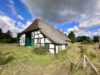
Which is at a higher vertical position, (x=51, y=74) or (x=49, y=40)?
(x=49, y=40)

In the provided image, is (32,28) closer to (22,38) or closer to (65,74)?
(22,38)

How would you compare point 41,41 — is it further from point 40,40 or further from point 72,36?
point 72,36

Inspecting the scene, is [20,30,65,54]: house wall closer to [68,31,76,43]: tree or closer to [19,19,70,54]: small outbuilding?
[19,19,70,54]: small outbuilding

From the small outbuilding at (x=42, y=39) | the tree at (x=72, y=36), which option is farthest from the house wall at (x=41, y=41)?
the tree at (x=72, y=36)

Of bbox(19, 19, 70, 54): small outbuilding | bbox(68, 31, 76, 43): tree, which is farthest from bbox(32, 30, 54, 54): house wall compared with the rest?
bbox(68, 31, 76, 43): tree

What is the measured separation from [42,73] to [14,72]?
7.60 feet

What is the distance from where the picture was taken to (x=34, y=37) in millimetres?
31516

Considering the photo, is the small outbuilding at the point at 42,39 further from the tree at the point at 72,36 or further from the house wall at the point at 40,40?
the tree at the point at 72,36

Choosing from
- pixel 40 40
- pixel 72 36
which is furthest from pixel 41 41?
pixel 72 36

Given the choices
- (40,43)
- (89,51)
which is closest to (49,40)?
(40,43)

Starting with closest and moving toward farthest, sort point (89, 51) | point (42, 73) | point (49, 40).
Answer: point (42, 73) → point (89, 51) → point (49, 40)

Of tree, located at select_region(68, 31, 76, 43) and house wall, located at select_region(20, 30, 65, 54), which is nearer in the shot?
house wall, located at select_region(20, 30, 65, 54)

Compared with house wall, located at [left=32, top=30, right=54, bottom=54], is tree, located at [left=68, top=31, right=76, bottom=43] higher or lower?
higher

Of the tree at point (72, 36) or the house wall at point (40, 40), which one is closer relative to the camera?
the house wall at point (40, 40)
